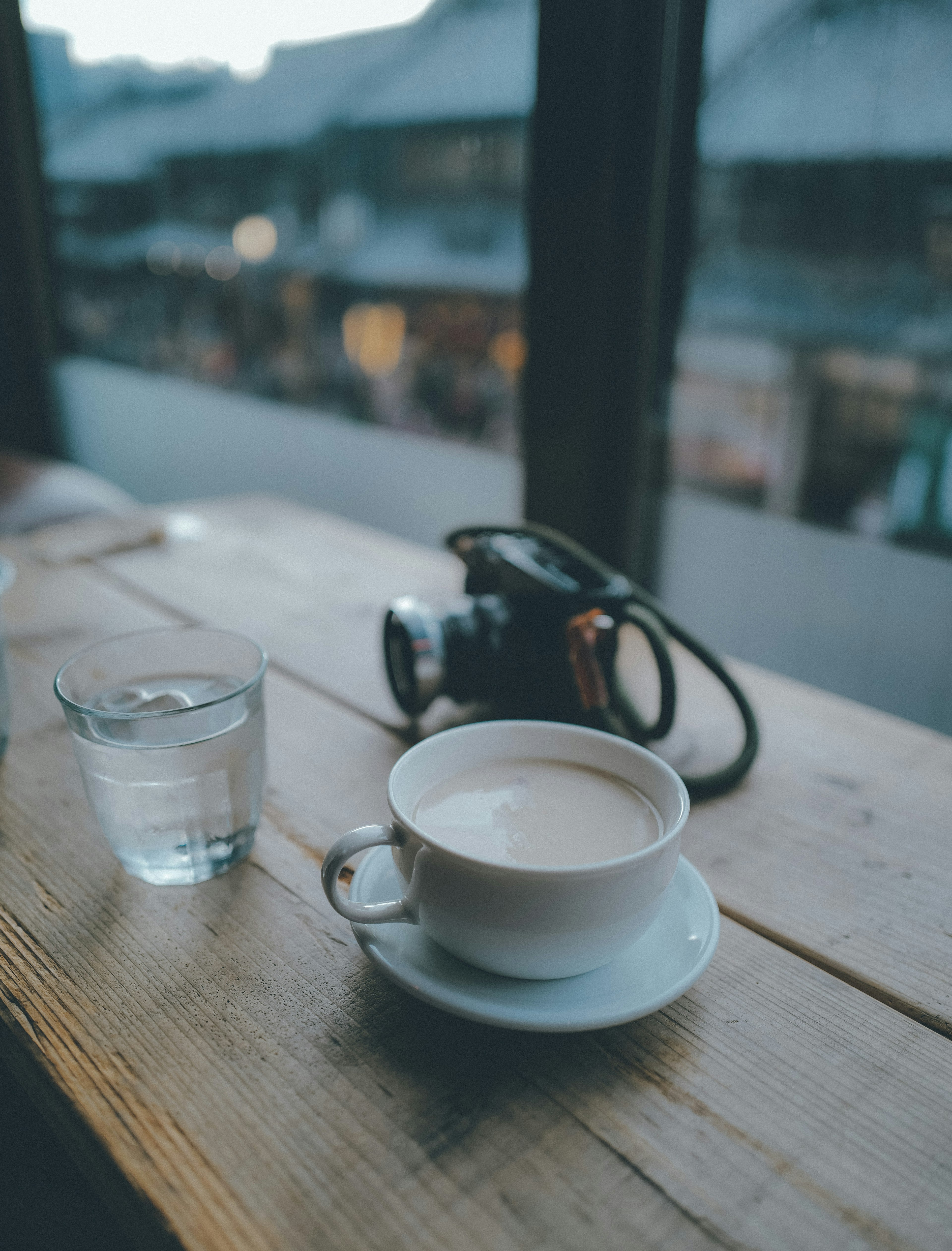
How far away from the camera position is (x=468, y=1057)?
0.39 meters

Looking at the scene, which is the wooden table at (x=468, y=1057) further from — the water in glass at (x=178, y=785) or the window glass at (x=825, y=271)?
the window glass at (x=825, y=271)

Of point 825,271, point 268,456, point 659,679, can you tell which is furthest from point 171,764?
point 268,456

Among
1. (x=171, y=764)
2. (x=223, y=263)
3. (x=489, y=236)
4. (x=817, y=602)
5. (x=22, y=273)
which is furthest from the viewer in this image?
(x=22, y=273)

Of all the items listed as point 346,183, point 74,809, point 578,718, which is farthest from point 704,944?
point 346,183

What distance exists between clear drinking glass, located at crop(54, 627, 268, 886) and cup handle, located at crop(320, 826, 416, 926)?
0.41 feet

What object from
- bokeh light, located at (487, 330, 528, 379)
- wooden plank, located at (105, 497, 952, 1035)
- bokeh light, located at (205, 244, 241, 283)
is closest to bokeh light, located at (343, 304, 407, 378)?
bokeh light, located at (487, 330, 528, 379)

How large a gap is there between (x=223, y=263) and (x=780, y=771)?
2.49 m

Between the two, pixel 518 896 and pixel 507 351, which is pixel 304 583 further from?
pixel 507 351

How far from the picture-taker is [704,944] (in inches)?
16.5

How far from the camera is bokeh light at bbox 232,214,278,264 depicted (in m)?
2.45

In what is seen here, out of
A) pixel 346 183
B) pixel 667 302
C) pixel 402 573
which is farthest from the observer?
pixel 346 183

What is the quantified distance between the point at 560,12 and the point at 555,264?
1.02 ft

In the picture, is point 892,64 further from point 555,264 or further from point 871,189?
point 555,264

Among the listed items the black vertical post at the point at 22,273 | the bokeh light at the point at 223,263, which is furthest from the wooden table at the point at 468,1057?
the black vertical post at the point at 22,273
